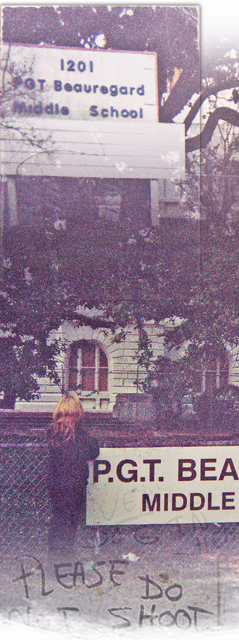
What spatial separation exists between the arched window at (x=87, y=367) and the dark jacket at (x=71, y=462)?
314mm

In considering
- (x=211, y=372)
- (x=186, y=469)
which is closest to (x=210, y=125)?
(x=211, y=372)

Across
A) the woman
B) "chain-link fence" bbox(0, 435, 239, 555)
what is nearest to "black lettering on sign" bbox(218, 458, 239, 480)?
"chain-link fence" bbox(0, 435, 239, 555)

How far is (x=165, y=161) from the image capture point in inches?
179

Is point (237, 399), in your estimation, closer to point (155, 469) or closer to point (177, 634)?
point (155, 469)

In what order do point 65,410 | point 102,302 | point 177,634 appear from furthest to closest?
1. point 102,302
2. point 65,410
3. point 177,634

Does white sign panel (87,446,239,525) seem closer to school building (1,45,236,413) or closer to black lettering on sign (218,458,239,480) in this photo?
black lettering on sign (218,458,239,480)

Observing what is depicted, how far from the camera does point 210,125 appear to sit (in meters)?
4.68

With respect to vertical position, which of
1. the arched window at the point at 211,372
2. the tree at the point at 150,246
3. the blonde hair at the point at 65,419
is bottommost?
the blonde hair at the point at 65,419

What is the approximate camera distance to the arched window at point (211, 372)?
4.63m

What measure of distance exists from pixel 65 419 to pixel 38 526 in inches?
37.1

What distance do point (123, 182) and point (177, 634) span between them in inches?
128

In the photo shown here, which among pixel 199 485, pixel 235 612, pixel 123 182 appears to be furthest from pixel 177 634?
pixel 123 182

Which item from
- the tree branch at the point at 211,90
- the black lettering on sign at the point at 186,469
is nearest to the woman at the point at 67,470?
the black lettering on sign at the point at 186,469

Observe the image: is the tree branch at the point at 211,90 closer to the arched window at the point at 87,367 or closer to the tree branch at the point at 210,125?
the tree branch at the point at 210,125
